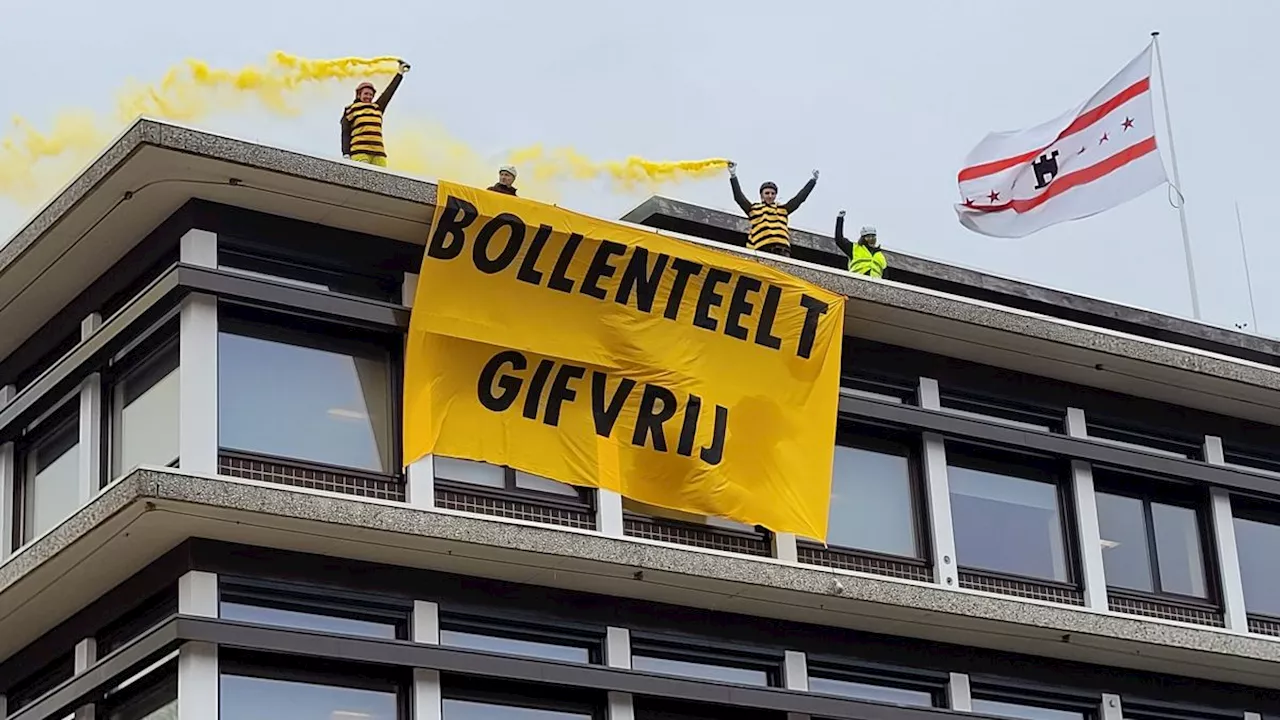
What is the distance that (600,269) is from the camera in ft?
91.3

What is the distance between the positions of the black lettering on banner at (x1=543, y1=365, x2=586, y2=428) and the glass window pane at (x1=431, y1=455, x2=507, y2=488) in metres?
0.81

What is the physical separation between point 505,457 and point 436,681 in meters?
2.69

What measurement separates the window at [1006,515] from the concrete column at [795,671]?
290 centimetres

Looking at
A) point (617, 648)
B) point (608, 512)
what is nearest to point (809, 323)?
point (608, 512)

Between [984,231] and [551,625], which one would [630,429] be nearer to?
[551,625]

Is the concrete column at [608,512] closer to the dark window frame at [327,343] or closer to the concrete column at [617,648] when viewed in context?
the concrete column at [617,648]

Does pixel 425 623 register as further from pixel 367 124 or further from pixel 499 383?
pixel 367 124

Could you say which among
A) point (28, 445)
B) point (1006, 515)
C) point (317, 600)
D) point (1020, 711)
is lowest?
point (1020, 711)

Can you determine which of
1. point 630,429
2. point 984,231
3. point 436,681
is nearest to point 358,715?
point 436,681

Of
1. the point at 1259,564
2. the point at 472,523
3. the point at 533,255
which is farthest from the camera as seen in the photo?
the point at 1259,564

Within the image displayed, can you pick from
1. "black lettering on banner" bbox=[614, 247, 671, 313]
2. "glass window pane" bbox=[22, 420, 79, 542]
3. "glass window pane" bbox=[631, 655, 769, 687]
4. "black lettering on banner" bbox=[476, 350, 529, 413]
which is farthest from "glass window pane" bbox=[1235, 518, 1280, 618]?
"glass window pane" bbox=[22, 420, 79, 542]

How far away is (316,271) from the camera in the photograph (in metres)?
27.1

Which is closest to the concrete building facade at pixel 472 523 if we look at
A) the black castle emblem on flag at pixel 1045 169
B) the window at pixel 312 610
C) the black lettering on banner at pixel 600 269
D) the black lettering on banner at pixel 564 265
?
the window at pixel 312 610

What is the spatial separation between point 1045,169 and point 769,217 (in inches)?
219
